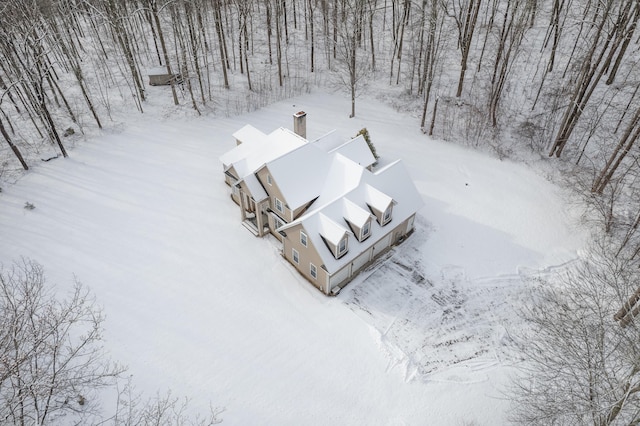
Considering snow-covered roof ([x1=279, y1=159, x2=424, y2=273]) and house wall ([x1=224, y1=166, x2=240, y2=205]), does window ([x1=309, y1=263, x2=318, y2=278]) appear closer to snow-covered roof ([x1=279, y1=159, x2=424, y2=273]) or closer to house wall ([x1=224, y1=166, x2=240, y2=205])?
snow-covered roof ([x1=279, y1=159, x2=424, y2=273])

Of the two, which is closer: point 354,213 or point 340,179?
point 354,213

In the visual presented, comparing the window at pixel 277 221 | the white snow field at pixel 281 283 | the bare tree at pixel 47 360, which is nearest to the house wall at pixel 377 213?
the white snow field at pixel 281 283

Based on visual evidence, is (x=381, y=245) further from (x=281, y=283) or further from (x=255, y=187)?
(x=255, y=187)

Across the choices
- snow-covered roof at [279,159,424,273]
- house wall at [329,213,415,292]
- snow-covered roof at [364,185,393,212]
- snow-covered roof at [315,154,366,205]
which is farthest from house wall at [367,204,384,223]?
snow-covered roof at [315,154,366,205]

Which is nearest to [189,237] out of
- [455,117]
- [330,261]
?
Result: [330,261]

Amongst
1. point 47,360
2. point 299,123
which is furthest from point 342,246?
point 47,360

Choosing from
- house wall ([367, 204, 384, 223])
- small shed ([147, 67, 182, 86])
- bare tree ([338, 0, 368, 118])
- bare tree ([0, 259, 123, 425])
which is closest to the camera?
bare tree ([0, 259, 123, 425])

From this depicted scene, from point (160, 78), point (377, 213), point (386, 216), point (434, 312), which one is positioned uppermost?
point (160, 78)
